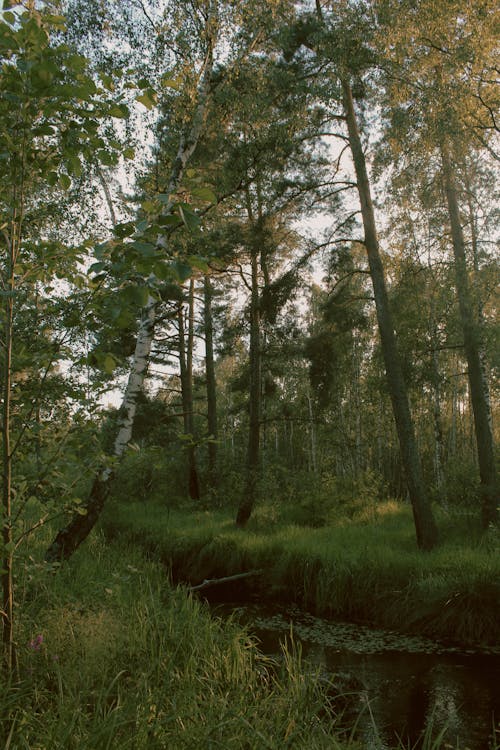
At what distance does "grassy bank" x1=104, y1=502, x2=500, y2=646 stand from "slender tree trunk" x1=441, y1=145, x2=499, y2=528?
30.8 inches

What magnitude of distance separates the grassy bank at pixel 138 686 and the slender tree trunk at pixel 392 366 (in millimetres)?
5295

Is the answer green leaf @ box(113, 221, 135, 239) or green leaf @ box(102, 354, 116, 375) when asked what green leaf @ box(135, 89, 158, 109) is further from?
green leaf @ box(102, 354, 116, 375)

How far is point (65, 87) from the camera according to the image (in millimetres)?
2254

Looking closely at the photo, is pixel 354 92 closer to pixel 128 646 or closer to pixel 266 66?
pixel 266 66

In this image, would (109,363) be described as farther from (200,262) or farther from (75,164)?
(75,164)

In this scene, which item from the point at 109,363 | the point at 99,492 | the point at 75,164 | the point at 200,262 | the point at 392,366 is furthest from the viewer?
the point at 392,366

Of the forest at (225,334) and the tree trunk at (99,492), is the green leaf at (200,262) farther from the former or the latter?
the tree trunk at (99,492)

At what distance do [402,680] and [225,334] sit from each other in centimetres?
879

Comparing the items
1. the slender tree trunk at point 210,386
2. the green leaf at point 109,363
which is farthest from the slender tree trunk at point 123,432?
the slender tree trunk at point 210,386

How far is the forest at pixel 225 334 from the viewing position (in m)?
2.79

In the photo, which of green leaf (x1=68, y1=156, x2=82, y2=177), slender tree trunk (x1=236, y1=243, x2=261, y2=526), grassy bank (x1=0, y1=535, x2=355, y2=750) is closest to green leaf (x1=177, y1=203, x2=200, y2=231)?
green leaf (x1=68, y1=156, x2=82, y2=177)

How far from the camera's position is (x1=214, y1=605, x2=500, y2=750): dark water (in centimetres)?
478

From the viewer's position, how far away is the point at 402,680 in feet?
19.4

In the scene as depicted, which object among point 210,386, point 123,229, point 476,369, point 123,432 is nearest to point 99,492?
point 123,432
